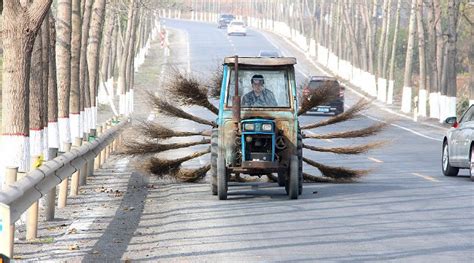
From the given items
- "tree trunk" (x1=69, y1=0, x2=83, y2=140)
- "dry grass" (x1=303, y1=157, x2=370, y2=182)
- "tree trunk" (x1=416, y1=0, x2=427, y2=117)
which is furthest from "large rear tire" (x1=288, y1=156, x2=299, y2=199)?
"tree trunk" (x1=416, y1=0, x2=427, y2=117)

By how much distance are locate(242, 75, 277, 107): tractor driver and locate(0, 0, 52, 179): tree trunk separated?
10.7ft

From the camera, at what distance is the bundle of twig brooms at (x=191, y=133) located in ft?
75.4

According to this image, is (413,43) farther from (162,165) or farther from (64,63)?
(162,165)

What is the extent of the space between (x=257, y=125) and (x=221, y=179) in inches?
37.3

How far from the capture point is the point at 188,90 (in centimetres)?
2333

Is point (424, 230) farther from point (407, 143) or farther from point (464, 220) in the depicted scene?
point (407, 143)

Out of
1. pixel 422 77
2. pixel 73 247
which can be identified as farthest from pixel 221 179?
pixel 422 77

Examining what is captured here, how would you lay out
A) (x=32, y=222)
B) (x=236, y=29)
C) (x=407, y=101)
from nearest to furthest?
1. (x=32, y=222)
2. (x=407, y=101)
3. (x=236, y=29)

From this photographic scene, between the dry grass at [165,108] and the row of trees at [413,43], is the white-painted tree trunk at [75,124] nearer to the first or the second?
the dry grass at [165,108]

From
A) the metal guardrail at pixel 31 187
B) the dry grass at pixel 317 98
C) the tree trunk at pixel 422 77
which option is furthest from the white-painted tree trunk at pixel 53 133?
the tree trunk at pixel 422 77

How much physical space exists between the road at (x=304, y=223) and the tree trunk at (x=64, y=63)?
4503 millimetres

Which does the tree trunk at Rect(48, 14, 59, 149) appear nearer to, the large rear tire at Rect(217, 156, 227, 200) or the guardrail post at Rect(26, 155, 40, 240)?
the large rear tire at Rect(217, 156, 227, 200)

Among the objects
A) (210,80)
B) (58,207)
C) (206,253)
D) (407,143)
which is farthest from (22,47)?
(407,143)

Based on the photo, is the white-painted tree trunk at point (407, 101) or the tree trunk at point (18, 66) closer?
the tree trunk at point (18, 66)
